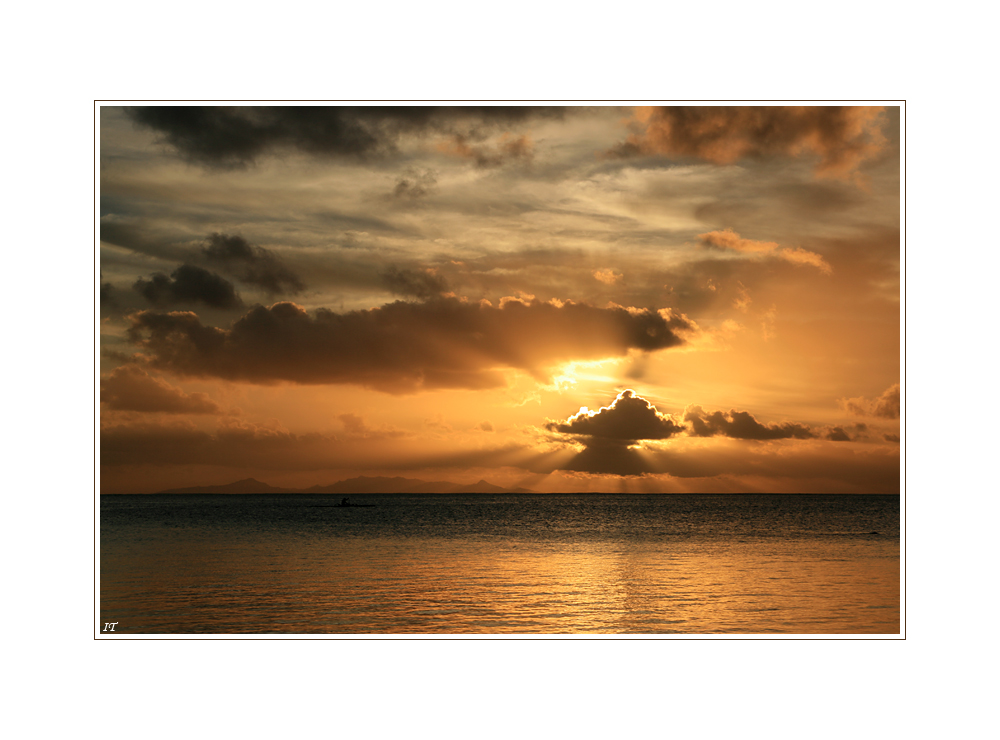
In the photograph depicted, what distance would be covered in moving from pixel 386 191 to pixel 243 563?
52.6 feet

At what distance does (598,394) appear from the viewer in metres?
22.6

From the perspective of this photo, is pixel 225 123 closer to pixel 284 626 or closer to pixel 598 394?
pixel 284 626

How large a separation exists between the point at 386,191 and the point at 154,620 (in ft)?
39.7

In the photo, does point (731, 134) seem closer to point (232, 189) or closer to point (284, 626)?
point (232, 189)

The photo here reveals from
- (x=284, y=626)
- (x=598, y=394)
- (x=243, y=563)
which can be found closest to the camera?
(x=284, y=626)

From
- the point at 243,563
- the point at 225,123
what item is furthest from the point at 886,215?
the point at 243,563

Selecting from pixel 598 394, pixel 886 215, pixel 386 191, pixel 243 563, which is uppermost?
pixel 386 191

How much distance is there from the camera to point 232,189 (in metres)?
18.3

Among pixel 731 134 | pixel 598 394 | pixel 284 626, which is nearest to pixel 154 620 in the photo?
pixel 284 626

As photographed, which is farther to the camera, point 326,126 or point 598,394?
point 598,394

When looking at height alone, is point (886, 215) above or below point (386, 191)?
below

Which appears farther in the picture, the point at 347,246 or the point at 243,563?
the point at 243,563
